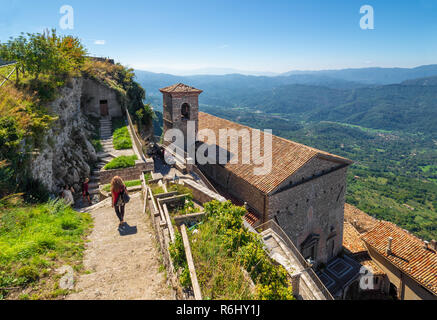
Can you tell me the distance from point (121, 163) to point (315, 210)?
14503 mm

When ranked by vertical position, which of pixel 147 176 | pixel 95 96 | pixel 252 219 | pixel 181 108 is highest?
pixel 95 96

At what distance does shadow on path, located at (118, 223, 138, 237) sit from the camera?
9069 millimetres

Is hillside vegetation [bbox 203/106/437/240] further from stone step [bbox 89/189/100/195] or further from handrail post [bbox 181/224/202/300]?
handrail post [bbox 181/224/202/300]

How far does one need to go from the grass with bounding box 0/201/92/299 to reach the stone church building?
33.6ft

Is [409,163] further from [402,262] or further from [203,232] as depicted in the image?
[203,232]

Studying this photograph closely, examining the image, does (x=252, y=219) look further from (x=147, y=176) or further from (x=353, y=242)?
(x=353, y=242)

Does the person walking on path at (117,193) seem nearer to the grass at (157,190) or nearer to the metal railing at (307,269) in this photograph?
the grass at (157,190)

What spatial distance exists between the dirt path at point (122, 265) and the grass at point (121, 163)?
608 centimetres

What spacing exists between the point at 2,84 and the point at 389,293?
2944 cm

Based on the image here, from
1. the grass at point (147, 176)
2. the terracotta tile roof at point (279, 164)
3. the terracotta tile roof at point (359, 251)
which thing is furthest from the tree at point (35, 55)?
the terracotta tile roof at point (359, 251)

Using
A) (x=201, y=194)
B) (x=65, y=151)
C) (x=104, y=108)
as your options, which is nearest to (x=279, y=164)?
(x=201, y=194)

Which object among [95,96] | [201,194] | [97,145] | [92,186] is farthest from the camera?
[95,96]

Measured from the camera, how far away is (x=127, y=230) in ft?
30.6

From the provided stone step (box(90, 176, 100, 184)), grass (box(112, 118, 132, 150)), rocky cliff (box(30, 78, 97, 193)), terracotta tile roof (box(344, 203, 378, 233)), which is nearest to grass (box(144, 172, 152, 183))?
stone step (box(90, 176, 100, 184))
